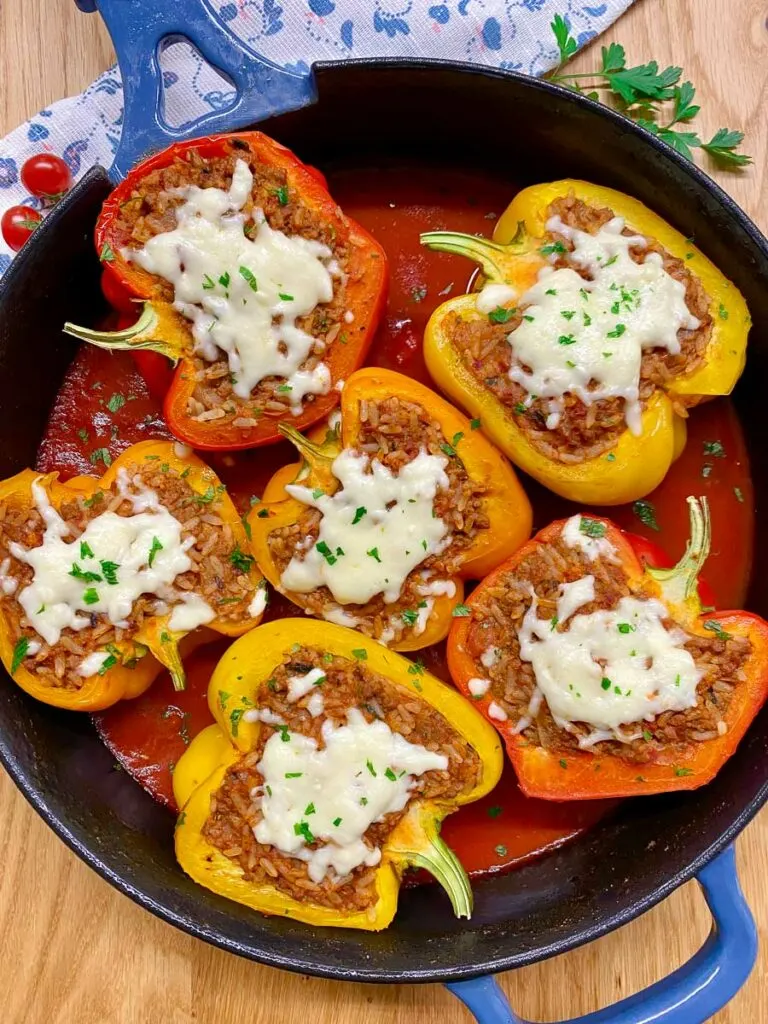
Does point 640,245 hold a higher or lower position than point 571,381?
higher

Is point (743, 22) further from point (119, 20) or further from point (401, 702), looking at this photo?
point (401, 702)

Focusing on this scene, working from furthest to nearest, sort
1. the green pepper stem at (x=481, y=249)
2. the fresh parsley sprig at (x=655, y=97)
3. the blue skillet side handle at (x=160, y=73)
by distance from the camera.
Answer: the fresh parsley sprig at (x=655, y=97) < the green pepper stem at (x=481, y=249) < the blue skillet side handle at (x=160, y=73)

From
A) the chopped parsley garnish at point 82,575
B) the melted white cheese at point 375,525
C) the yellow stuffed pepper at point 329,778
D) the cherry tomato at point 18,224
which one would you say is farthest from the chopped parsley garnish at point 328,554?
the cherry tomato at point 18,224

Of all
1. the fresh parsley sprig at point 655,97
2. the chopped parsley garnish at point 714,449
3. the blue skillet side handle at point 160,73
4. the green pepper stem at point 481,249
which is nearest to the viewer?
the blue skillet side handle at point 160,73

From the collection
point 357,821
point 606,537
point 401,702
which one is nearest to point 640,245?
point 606,537

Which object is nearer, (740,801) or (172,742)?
(740,801)

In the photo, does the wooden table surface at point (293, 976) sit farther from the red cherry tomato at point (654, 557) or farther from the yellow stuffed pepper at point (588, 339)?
the red cherry tomato at point (654, 557)
